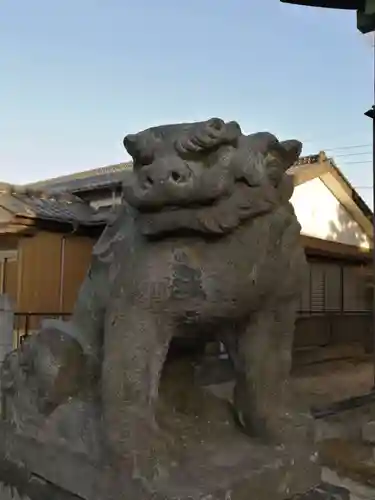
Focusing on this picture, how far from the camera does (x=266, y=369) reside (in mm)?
1295

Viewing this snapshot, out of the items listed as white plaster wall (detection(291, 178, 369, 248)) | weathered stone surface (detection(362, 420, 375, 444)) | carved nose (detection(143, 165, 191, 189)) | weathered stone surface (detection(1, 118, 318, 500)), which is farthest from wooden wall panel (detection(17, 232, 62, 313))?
white plaster wall (detection(291, 178, 369, 248))

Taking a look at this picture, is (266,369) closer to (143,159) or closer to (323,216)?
(143,159)

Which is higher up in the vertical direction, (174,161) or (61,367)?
(174,161)

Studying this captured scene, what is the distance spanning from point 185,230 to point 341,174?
10.5 metres

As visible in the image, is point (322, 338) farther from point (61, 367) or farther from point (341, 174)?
point (61, 367)

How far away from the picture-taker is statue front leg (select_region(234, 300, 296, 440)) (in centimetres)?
128

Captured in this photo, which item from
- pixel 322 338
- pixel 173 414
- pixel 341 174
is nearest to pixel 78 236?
pixel 322 338

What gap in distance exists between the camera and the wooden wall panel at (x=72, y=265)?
6.18 metres

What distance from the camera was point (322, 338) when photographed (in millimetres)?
8828

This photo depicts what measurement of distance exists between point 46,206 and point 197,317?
5.33 meters

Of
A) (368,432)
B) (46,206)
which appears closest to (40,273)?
(46,206)

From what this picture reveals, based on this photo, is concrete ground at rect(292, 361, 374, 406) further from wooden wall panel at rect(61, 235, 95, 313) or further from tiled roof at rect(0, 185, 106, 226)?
tiled roof at rect(0, 185, 106, 226)

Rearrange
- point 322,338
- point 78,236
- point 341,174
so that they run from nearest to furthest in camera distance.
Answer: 1. point 78,236
2. point 322,338
3. point 341,174

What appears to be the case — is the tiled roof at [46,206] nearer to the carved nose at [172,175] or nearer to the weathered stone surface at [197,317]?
the weathered stone surface at [197,317]
